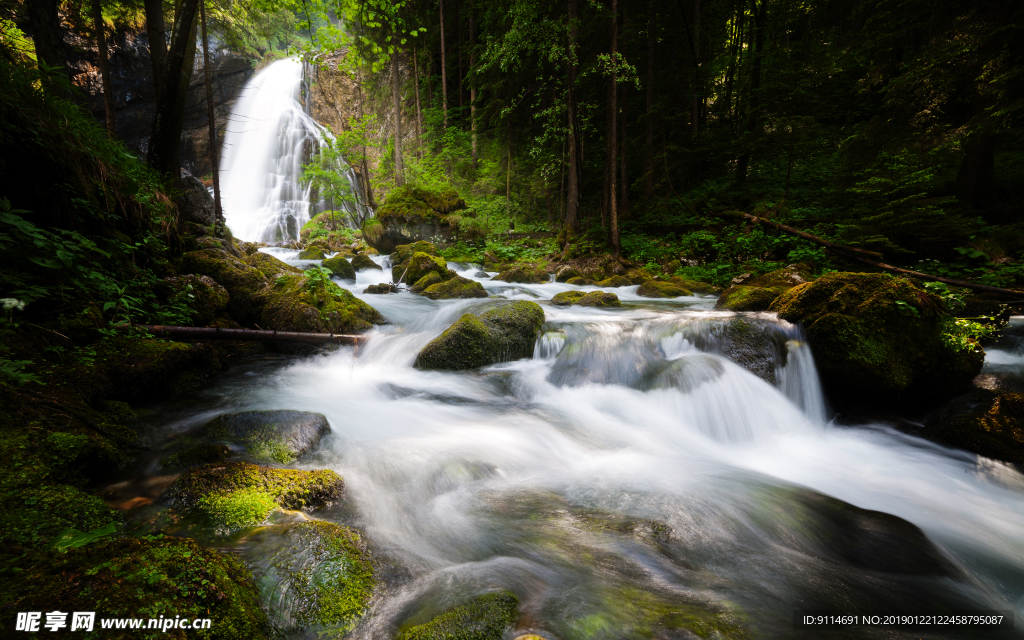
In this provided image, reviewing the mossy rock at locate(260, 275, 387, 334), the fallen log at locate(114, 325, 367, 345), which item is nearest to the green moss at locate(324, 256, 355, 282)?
the mossy rock at locate(260, 275, 387, 334)

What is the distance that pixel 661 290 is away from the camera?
10242mm

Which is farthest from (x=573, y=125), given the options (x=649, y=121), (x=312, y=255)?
(x=312, y=255)

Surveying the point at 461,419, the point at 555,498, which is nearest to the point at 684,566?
the point at 555,498

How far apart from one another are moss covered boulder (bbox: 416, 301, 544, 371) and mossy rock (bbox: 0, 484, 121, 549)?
157 inches

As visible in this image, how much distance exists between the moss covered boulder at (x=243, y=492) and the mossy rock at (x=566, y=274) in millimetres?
10813

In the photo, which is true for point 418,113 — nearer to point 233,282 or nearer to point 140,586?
point 233,282

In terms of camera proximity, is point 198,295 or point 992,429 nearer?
point 992,429

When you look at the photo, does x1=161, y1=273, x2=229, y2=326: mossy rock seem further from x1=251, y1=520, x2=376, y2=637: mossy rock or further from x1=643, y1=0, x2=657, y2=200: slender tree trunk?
x1=643, y1=0, x2=657, y2=200: slender tree trunk

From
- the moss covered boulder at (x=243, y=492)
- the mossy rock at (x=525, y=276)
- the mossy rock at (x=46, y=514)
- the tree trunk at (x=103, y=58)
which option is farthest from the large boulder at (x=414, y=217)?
the mossy rock at (x=46, y=514)

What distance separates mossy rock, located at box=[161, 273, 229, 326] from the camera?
16.3 ft

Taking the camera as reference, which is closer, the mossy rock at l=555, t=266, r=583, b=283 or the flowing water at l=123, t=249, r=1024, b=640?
the flowing water at l=123, t=249, r=1024, b=640

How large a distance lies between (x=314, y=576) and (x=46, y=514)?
1.33 m

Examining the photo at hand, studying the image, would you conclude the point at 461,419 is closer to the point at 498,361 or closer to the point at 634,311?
the point at 498,361

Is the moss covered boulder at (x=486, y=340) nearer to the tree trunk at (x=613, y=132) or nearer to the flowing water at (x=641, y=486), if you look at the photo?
the flowing water at (x=641, y=486)
